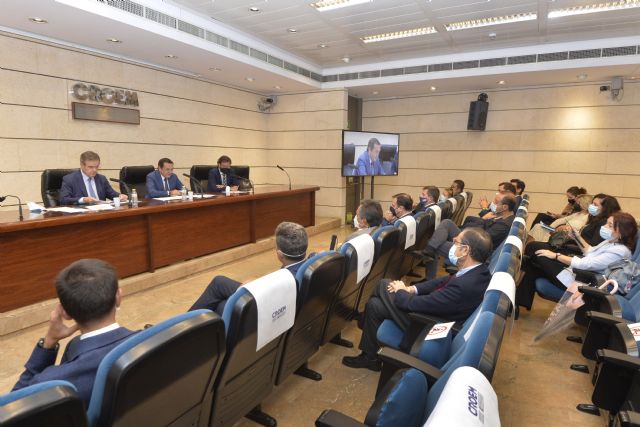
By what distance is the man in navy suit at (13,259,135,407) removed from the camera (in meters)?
1.23

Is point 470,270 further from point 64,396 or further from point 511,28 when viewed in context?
point 511,28

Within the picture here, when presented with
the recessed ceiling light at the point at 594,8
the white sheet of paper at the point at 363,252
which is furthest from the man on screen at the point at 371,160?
the white sheet of paper at the point at 363,252

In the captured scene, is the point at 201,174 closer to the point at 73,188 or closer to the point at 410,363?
the point at 73,188

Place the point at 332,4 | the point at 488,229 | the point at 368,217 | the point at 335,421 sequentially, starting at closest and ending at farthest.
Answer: the point at 335,421 < the point at 368,217 < the point at 488,229 < the point at 332,4

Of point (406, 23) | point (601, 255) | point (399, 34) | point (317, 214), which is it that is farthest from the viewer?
point (317, 214)

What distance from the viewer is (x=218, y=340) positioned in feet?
4.21

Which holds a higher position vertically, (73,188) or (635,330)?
(73,188)

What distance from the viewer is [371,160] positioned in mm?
7902

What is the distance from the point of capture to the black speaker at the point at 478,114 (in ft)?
25.3

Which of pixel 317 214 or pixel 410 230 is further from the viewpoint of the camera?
pixel 317 214

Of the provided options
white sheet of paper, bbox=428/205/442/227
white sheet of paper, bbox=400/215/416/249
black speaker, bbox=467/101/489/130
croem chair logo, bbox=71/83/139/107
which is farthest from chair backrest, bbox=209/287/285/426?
black speaker, bbox=467/101/489/130

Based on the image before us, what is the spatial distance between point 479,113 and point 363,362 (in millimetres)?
6667

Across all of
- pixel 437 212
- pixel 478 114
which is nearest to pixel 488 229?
pixel 437 212

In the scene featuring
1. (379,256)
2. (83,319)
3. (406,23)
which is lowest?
(379,256)
